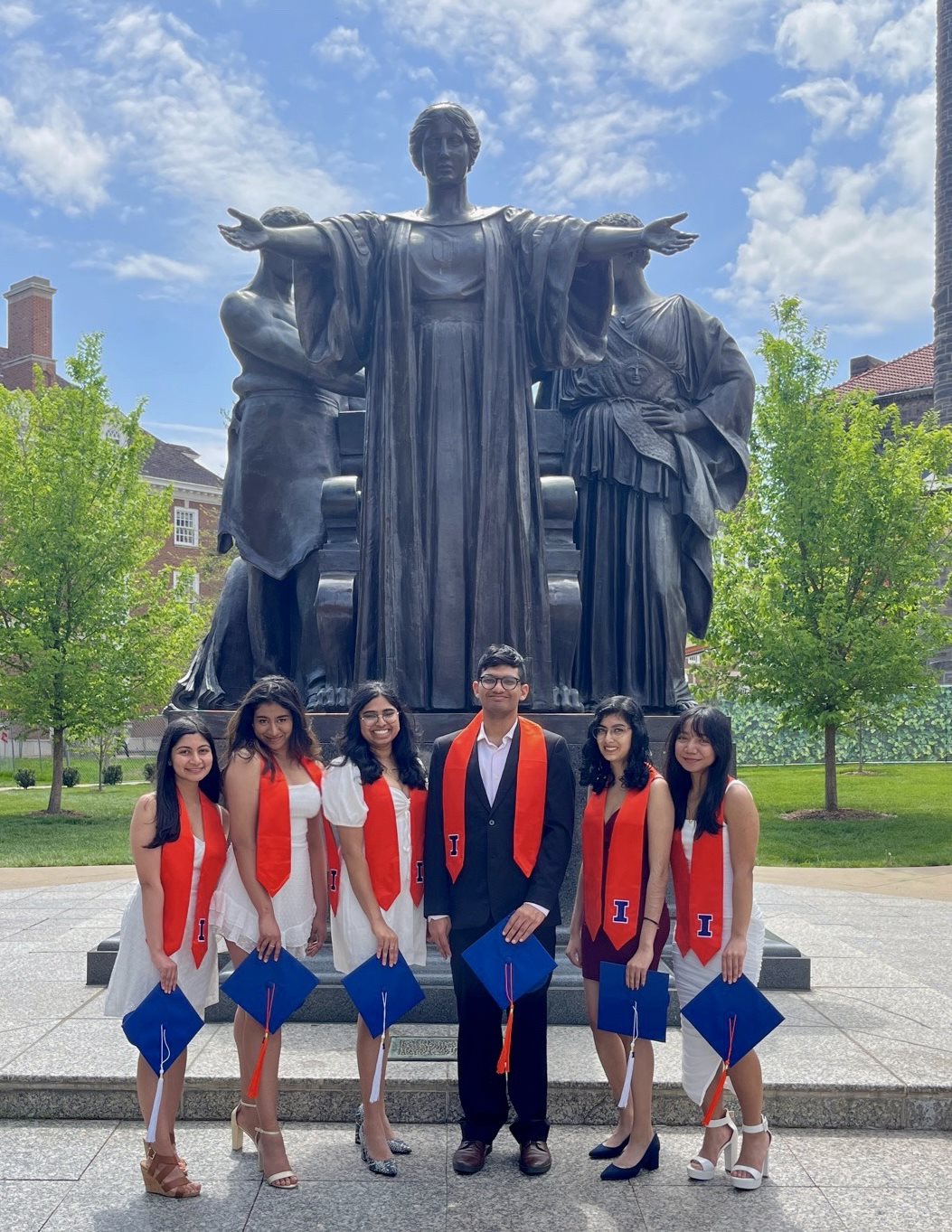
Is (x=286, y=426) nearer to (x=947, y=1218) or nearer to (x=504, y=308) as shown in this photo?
(x=504, y=308)

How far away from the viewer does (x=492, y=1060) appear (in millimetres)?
4098

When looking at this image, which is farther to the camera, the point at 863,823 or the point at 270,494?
the point at 863,823

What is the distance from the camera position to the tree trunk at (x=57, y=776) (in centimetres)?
2030

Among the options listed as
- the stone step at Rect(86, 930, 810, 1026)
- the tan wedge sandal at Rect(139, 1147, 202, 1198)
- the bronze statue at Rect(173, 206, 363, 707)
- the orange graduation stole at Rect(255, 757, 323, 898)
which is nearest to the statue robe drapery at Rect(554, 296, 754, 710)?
the bronze statue at Rect(173, 206, 363, 707)

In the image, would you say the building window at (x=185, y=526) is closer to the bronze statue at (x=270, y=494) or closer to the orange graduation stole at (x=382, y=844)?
the bronze statue at (x=270, y=494)

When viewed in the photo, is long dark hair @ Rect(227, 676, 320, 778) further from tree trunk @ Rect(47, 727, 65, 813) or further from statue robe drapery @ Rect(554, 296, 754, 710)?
tree trunk @ Rect(47, 727, 65, 813)

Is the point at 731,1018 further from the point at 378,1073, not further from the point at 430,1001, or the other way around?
the point at 430,1001

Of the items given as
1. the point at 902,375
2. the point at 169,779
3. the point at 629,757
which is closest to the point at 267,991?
the point at 169,779

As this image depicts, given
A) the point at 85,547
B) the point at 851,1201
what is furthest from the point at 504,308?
the point at 85,547

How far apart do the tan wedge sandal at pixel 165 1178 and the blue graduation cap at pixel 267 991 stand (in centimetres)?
32

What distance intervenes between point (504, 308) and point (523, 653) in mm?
1942

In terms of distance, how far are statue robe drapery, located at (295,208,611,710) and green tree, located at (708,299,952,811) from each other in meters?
13.0

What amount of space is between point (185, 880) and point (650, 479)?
400 cm

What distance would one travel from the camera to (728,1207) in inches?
149
